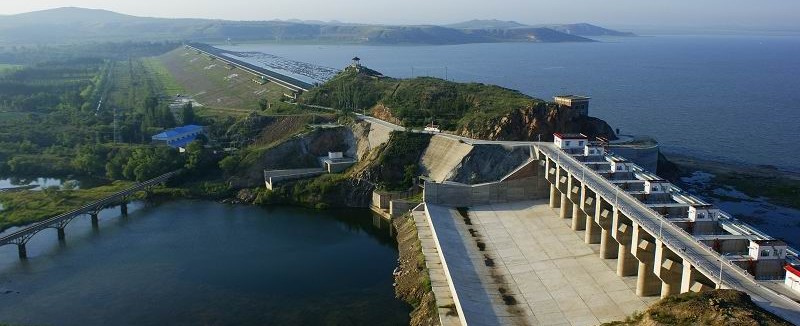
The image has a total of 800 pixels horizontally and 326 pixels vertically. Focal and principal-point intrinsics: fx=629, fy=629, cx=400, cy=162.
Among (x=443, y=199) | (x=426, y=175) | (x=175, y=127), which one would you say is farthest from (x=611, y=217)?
(x=175, y=127)

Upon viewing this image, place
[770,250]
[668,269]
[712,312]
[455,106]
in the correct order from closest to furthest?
[712,312]
[770,250]
[668,269]
[455,106]

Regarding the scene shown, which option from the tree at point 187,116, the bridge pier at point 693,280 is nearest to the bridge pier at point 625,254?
the bridge pier at point 693,280

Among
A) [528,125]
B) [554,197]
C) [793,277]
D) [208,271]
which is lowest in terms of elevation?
[208,271]

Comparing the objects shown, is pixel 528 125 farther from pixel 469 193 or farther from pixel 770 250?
pixel 770 250

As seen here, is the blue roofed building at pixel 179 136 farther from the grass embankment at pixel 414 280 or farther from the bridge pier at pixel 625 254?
the bridge pier at pixel 625 254

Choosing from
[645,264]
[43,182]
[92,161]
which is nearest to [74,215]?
[92,161]

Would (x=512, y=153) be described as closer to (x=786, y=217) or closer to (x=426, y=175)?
(x=426, y=175)

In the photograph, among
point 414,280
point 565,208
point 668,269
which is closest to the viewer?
point 668,269
